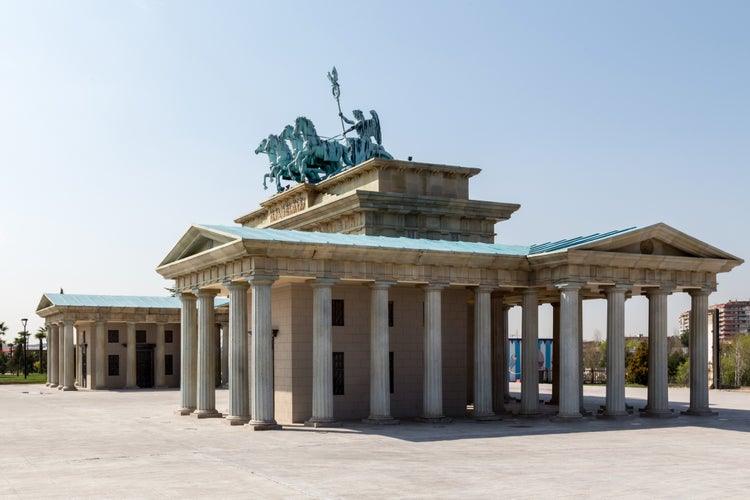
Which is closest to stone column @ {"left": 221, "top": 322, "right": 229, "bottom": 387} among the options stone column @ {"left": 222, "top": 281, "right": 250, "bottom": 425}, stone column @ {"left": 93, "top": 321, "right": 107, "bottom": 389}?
stone column @ {"left": 93, "top": 321, "right": 107, "bottom": 389}

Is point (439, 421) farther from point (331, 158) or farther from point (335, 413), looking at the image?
point (331, 158)

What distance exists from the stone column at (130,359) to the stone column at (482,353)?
45.3 meters

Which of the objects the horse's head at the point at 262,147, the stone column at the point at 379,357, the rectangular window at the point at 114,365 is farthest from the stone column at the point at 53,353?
the stone column at the point at 379,357

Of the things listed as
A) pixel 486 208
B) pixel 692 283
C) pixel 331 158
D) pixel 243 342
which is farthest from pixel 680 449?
pixel 331 158

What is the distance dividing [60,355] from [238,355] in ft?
165

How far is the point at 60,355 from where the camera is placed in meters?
79.7

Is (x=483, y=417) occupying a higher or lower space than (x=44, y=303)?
lower

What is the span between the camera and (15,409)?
49500mm

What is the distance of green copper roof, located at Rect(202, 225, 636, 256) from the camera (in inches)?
1355

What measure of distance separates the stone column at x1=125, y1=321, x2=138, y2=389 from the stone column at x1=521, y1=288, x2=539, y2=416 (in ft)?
148

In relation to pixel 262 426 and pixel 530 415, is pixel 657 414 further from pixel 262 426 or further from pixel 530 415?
pixel 262 426

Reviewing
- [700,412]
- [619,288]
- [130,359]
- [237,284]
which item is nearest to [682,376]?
[700,412]

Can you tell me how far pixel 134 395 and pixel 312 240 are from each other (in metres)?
34.9

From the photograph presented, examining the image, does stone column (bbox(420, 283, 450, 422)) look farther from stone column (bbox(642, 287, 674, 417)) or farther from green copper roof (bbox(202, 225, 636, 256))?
stone column (bbox(642, 287, 674, 417))
